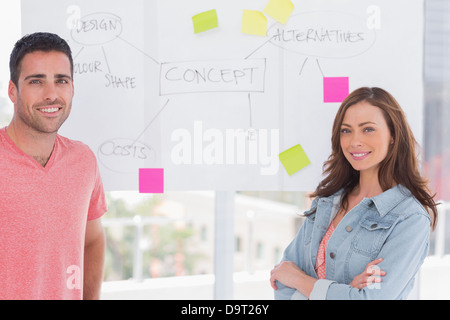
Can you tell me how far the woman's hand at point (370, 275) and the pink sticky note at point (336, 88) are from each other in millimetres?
559

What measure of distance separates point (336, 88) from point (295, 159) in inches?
10.5

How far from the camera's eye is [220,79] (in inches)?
58.0

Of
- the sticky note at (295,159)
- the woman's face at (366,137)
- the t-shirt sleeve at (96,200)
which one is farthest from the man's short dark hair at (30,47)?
the woman's face at (366,137)

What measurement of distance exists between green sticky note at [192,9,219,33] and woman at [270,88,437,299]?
512 millimetres

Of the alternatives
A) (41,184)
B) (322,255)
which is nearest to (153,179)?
(41,184)

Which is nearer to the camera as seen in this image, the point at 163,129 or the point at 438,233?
the point at 163,129

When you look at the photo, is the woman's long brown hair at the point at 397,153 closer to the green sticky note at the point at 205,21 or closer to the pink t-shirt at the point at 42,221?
the green sticky note at the point at 205,21

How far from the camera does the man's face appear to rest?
1298mm

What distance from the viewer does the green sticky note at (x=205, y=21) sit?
147 cm

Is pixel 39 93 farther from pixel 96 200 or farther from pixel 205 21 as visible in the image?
pixel 205 21

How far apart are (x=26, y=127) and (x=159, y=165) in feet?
1.40

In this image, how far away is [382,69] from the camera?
144 cm
